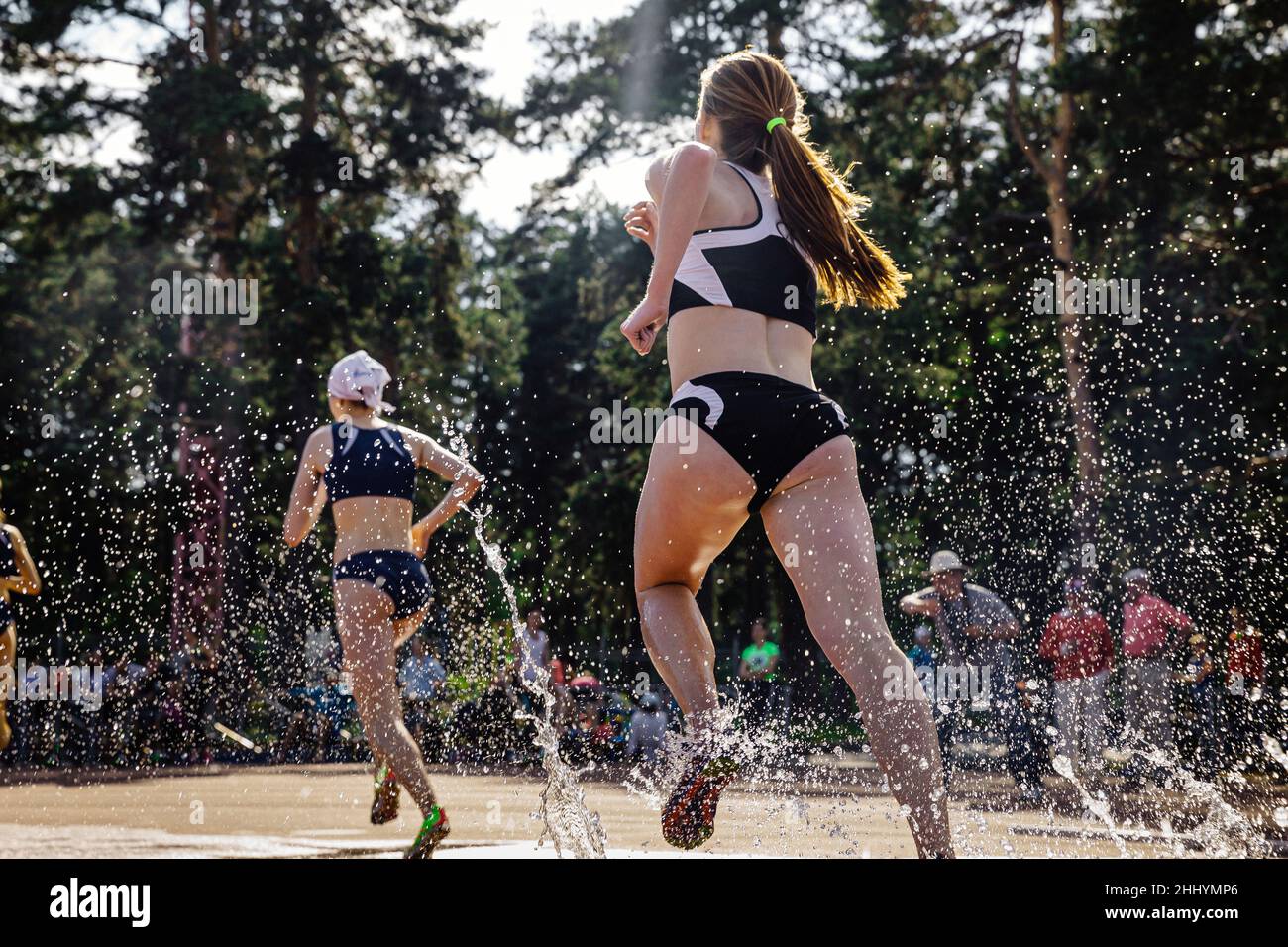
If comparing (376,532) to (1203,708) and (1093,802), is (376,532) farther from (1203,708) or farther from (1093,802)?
(1203,708)

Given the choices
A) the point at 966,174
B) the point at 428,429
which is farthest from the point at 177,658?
the point at 966,174

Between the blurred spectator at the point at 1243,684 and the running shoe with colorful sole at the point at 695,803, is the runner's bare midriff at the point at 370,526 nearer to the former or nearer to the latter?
the running shoe with colorful sole at the point at 695,803

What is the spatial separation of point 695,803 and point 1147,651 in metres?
8.52

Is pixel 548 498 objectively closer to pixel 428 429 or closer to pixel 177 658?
pixel 428 429

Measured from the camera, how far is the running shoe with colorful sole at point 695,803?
328 centimetres

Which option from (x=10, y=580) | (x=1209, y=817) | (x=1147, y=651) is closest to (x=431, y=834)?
(x=10, y=580)

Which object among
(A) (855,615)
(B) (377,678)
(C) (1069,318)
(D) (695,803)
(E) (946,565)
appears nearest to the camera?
(A) (855,615)

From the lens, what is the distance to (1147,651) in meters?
10.8

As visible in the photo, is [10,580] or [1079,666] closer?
[10,580]

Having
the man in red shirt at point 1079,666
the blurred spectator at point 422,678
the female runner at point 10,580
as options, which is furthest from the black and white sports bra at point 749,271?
the blurred spectator at point 422,678

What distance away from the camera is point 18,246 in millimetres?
23484

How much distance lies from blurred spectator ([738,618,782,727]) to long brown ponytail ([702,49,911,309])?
12.4m

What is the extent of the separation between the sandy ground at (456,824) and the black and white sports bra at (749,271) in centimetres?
172

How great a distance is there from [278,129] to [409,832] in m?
18.4
